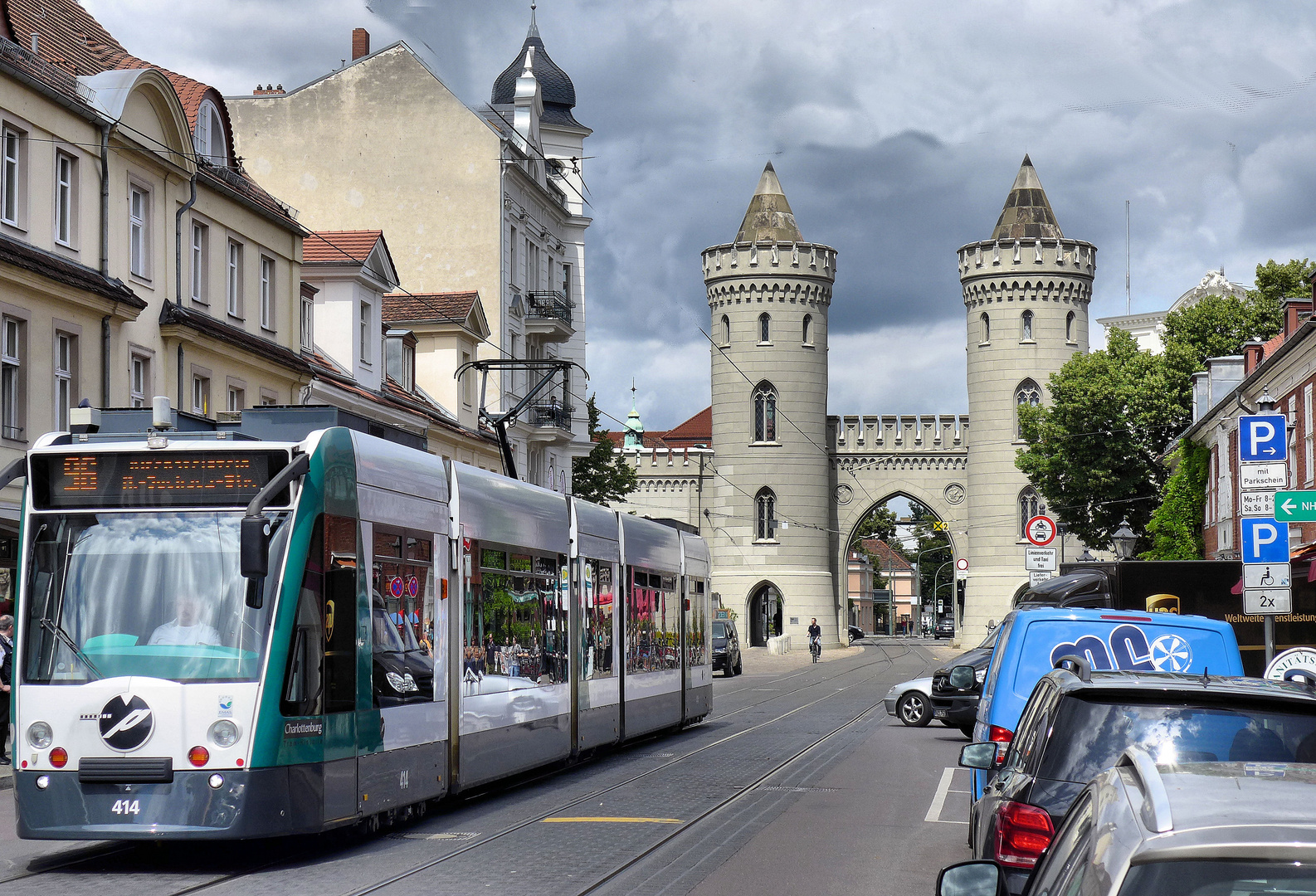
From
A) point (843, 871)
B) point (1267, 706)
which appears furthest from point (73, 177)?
point (1267, 706)

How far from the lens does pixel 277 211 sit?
30.8 meters

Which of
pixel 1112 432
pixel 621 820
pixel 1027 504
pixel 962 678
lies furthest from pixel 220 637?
pixel 1027 504

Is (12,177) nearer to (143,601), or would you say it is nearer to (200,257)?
(200,257)

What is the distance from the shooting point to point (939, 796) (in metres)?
15.7

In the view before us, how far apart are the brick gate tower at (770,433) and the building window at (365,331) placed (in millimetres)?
43624

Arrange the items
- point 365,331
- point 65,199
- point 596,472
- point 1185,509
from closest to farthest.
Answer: point 65,199, point 365,331, point 1185,509, point 596,472

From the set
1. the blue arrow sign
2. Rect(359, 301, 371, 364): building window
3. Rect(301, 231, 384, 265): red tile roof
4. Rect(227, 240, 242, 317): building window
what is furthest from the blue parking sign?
Rect(359, 301, 371, 364): building window

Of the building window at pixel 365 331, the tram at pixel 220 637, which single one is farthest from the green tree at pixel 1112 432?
the tram at pixel 220 637

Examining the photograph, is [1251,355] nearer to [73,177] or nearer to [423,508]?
[73,177]

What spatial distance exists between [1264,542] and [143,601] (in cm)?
1052

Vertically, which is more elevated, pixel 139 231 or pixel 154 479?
pixel 139 231

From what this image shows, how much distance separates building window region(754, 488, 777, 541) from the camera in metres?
79.6

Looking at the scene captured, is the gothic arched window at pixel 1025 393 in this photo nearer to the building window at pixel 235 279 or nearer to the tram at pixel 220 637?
the building window at pixel 235 279

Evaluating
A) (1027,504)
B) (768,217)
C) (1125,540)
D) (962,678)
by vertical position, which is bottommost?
(962,678)
